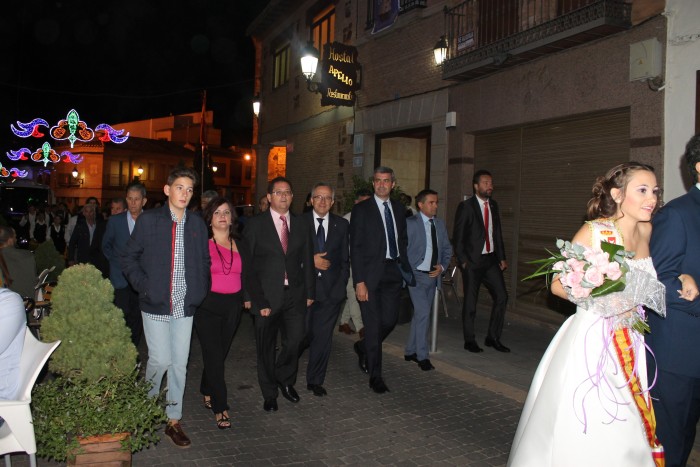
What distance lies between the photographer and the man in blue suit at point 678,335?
3.55m

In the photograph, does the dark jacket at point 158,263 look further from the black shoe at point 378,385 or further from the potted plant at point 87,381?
the black shoe at point 378,385

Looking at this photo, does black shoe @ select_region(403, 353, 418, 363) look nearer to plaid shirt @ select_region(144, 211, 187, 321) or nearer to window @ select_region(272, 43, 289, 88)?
plaid shirt @ select_region(144, 211, 187, 321)

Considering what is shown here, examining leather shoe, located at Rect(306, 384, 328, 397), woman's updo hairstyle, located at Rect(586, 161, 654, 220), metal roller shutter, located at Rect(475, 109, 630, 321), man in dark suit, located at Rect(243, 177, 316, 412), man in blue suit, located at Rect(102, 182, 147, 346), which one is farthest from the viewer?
metal roller shutter, located at Rect(475, 109, 630, 321)

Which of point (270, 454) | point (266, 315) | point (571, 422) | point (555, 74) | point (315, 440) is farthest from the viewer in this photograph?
point (555, 74)

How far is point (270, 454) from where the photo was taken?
4.71m

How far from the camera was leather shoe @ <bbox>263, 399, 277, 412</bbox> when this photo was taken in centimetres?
575

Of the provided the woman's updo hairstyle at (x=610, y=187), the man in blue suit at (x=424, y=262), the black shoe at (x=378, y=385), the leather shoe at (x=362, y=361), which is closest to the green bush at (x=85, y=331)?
the black shoe at (x=378, y=385)

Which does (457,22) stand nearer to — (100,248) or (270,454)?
(100,248)

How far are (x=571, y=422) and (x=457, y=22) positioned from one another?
10.3 meters

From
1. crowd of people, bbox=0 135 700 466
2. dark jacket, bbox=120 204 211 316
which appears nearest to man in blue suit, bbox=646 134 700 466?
crowd of people, bbox=0 135 700 466

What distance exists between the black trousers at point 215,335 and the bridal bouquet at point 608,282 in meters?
2.88

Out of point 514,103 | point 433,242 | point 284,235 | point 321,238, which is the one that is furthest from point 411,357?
point 514,103

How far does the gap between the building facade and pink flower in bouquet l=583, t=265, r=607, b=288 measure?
5.64 meters

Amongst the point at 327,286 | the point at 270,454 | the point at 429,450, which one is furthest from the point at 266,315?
the point at 429,450
